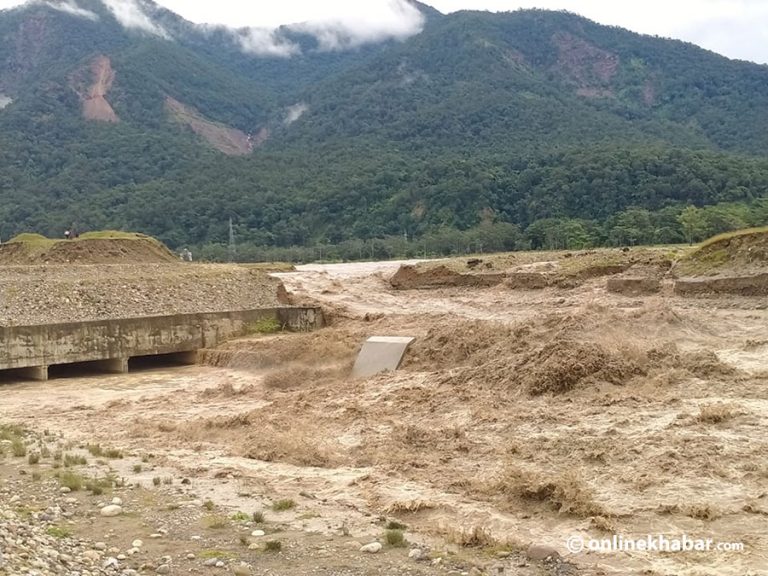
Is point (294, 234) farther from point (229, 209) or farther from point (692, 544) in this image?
point (692, 544)

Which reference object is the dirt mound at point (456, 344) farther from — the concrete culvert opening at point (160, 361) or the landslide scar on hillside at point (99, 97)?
the landslide scar on hillside at point (99, 97)

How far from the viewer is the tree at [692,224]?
1982 inches

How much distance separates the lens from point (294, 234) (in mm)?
75875

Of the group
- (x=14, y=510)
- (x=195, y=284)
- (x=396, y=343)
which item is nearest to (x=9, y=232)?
(x=195, y=284)

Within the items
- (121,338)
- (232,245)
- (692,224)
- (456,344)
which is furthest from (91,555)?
(232,245)

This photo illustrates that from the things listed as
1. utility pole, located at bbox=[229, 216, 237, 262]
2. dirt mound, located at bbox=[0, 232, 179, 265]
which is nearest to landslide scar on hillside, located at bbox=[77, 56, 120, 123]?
utility pole, located at bbox=[229, 216, 237, 262]

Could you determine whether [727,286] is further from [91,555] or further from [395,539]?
[91,555]

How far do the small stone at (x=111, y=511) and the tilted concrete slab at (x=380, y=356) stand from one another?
31.0 feet

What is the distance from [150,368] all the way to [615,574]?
1882 centimetres

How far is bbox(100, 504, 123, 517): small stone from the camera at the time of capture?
9.07m

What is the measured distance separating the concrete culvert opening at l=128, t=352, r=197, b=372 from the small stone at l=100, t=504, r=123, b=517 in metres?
14.9

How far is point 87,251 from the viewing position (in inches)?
1293

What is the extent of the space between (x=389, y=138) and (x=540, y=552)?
98.4 m

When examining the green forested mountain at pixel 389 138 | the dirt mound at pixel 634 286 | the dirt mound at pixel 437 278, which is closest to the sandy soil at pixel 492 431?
the dirt mound at pixel 634 286
